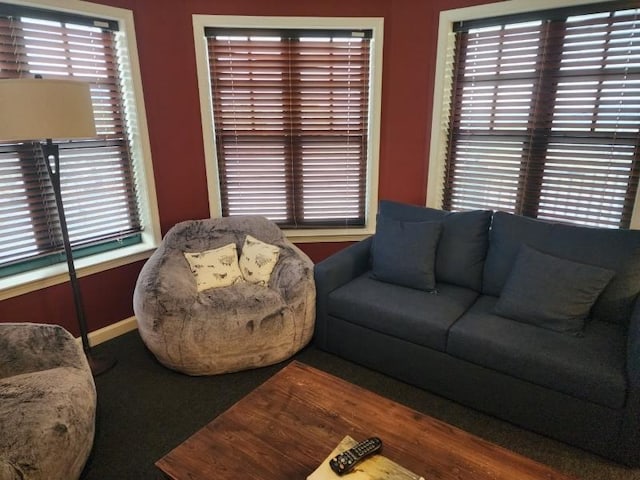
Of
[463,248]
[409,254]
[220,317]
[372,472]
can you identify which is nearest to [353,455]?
[372,472]

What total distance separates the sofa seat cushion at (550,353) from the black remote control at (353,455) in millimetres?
933

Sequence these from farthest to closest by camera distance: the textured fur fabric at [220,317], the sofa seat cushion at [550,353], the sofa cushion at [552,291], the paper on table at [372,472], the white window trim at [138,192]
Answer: the white window trim at [138,192]
the textured fur fabric at [220,317]
the sofa cushion at [552,291]
the sofa seat cushion at [550,353]
the paper on table at [372,472]

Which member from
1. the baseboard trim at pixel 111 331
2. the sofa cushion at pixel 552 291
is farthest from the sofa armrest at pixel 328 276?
the baseboard trim at pixel 111 331

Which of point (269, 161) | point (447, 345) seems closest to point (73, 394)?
point (447, 345)

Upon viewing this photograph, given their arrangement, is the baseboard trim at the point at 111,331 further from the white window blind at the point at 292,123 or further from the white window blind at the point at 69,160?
the white window blind at the point at 292,123

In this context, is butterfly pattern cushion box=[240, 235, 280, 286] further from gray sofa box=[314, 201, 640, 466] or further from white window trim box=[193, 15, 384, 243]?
white window trim box=[193, 15, 384, 243]

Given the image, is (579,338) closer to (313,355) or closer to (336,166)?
(313,355)

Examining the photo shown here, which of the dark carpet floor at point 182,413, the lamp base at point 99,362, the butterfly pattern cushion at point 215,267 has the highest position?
the butterfly pattern cushion at point 215,267

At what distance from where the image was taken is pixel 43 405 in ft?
5.35

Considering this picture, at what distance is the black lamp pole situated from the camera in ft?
7.36

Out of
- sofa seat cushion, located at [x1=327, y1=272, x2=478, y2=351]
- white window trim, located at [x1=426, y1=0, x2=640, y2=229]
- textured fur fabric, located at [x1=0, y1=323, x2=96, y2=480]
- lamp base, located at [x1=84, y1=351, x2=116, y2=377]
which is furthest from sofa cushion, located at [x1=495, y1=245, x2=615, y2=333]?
lamp base, located at [x1=84, y1=351, x2=116, y2=377]

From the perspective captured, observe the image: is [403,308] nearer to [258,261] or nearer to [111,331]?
[258,261]

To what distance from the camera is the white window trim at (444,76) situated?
2.64 m

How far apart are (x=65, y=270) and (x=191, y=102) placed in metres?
1.46
